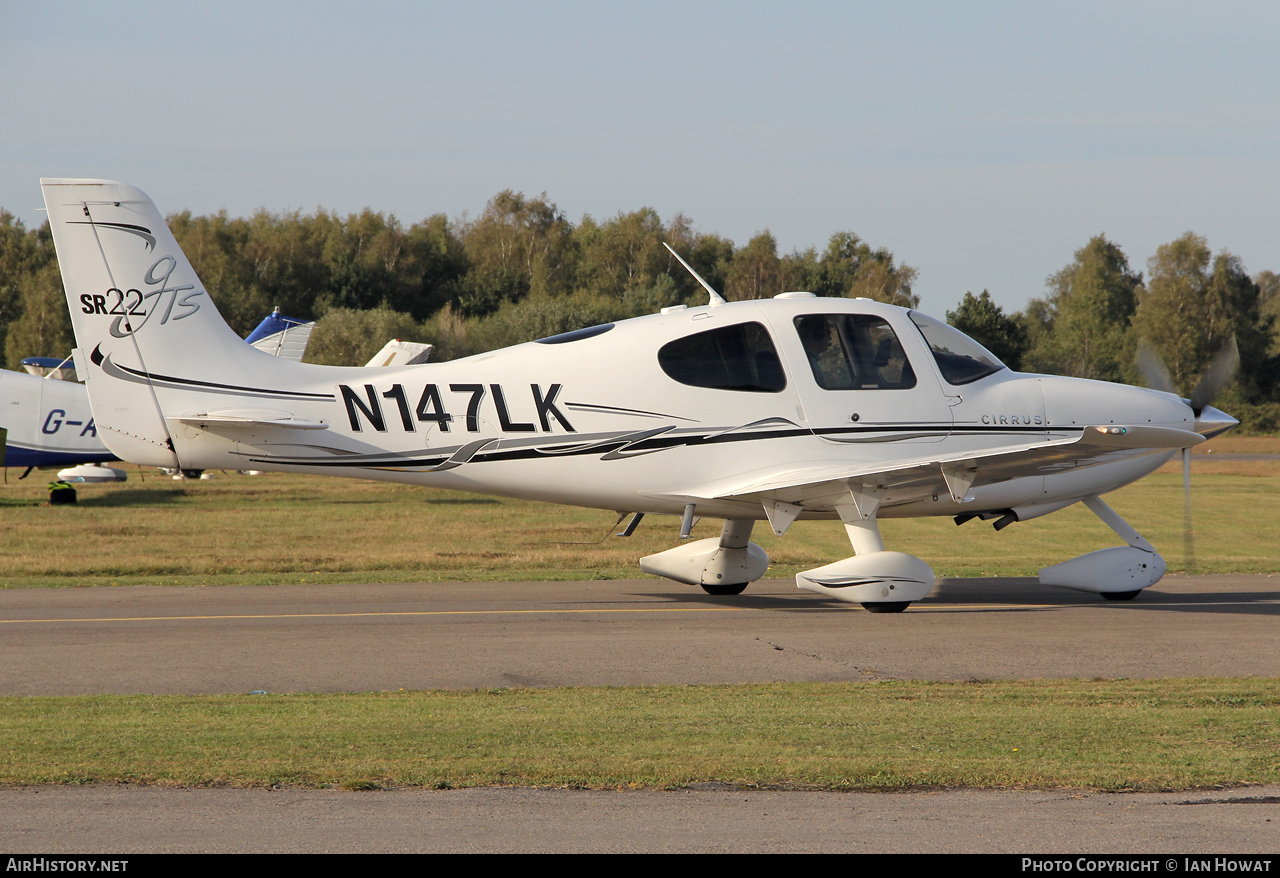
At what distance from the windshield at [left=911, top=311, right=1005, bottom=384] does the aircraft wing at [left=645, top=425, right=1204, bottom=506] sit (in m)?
0.87

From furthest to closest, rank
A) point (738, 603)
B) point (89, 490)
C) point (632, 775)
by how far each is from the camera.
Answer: point (89, 490) < point (738, 603) < point (632, 775)

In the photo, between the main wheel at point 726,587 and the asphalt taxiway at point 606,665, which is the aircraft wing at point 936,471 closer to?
the asphalt taxiway at point 606,665

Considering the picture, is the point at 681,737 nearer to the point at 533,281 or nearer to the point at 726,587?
the point at 726,587

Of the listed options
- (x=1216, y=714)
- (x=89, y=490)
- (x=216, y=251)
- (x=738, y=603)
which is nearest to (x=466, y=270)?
(x=216, y=251)

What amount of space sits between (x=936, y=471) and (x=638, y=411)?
10.4 ft

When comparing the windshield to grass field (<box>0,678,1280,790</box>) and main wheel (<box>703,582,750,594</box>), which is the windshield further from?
grass field (<box>0,678,1280,790</box>)

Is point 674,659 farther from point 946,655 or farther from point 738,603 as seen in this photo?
point 738,603

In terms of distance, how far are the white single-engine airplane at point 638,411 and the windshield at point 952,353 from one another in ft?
0.08

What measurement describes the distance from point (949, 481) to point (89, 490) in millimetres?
28501

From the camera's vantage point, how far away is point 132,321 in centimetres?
1248

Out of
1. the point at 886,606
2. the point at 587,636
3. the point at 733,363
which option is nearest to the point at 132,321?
the point at 587,636

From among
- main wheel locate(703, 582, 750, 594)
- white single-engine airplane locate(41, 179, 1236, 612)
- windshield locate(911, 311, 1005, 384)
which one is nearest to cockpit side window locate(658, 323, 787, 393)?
white single-engine airplane locate(41, 179, 1236, 612)

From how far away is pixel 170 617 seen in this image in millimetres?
12695

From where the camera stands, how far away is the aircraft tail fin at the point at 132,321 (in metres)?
12.2
